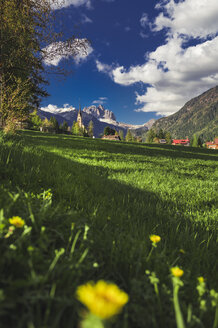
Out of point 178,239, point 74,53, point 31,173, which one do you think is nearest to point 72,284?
point 178,239

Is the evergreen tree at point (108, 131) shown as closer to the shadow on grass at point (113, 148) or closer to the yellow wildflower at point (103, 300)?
the shadow on grass at point (113, 148)

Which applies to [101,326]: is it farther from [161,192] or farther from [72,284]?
[161,192]

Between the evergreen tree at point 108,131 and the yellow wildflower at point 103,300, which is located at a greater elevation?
the evergreen tree at point 108,131

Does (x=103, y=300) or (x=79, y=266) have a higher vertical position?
(x=103, y=300)

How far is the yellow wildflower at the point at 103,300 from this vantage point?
0.49m

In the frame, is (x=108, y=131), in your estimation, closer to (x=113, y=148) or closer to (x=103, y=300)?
(x=113, y=148)

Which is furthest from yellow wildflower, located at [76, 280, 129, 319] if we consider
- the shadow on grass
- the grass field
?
the shadow on grass

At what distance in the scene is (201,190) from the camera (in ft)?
13.5

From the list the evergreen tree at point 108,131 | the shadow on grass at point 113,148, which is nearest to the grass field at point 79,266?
the shadow on grass at point 113,148

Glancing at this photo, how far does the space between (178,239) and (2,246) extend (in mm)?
1562

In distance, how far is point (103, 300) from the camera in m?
0.54

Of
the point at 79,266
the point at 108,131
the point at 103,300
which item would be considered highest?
the point at 108,131

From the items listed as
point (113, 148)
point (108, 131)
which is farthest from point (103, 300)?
point (108, 131)

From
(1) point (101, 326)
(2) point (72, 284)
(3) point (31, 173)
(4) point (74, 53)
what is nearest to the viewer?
(1) point (101, 326)
